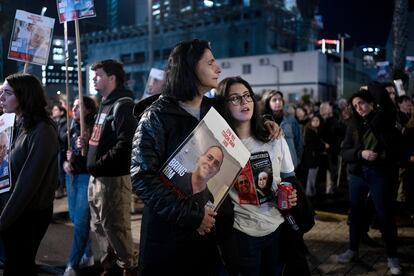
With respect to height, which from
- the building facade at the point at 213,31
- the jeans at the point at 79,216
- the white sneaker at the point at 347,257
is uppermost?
the building facade at the point at 213,31

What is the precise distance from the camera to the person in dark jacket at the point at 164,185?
2.37 meters

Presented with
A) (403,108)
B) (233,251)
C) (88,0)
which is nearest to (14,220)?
(233,251)

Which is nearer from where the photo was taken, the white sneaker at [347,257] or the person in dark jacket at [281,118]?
the white sneaker at [347,257]

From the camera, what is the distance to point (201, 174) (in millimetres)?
2355

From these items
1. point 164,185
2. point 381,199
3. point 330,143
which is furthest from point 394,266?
point 330,143

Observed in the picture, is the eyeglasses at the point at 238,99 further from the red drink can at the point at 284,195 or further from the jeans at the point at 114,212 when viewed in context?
the jeans at the point at 114,212

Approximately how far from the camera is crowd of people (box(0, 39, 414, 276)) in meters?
2.52

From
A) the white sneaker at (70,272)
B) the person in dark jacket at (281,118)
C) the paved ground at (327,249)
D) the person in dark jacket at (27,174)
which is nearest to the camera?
the person in dark jacket at (27,174)

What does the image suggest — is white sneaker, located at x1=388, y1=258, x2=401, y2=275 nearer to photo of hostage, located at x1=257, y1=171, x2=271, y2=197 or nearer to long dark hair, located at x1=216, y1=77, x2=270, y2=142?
photo of hostage, located at x1=257, y1=171, x2=271, y2=197

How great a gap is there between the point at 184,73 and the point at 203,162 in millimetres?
581

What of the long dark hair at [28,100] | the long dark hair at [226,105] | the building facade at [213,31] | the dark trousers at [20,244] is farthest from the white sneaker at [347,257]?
the building facade at [213,31]

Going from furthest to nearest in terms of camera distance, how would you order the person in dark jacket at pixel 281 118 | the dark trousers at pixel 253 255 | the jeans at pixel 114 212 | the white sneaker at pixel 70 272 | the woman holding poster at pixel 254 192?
the person in dark jacket at pixel 281 118 → the white sneaker at pixel 70 272 → the jeans at pixel 114 212 → the woman holding poster at pixel 254 192 → the dark trousers at pixel 253 255

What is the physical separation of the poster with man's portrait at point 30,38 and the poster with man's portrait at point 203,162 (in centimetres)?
346

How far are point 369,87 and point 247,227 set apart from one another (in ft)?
9.45
